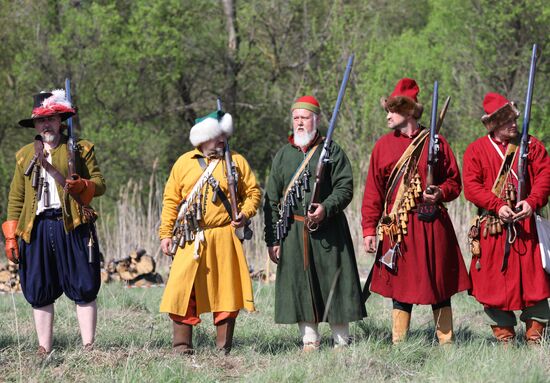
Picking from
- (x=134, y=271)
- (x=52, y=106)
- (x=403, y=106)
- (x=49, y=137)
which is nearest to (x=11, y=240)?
(x=49, y=137)

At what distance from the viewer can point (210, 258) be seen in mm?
6637

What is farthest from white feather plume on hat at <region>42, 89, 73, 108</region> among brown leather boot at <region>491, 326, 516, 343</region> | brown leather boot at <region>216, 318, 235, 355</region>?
brown leather boot at <region>491, 326, 516, 343</region>

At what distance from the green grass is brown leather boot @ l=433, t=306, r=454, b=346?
0.34 ft

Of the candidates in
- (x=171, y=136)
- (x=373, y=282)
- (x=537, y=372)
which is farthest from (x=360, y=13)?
(x=537, y=372)

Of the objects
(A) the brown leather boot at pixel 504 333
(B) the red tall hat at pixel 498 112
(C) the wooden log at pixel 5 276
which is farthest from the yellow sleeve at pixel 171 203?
(C) the wooden log at pixel 5 276

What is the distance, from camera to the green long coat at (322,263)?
21.7 ft

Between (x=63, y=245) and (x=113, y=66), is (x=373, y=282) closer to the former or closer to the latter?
(x=63, y=245)

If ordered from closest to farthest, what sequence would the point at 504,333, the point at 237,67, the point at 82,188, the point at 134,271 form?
the point at 82,188
the point at 504,333
the point at 134,271
the point at 237,67

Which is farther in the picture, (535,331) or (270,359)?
(535,331)

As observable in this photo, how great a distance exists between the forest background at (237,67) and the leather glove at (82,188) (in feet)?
43.8

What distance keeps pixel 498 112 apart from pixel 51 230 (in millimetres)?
3074

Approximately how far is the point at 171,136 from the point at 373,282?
757 inches

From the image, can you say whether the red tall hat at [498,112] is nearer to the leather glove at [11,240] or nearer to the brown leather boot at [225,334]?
the brown leather boot at [225,334]

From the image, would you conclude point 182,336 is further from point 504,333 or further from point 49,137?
point 504,333
